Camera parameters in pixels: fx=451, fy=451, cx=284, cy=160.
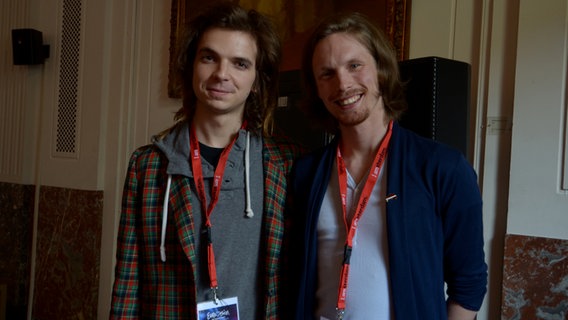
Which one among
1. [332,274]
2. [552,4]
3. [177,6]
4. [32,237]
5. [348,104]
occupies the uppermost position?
[177,6]

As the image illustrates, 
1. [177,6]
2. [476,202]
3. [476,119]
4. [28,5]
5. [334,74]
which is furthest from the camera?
[28,5]

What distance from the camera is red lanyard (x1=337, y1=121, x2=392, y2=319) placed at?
124cm

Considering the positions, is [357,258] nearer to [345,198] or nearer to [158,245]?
[345,198]

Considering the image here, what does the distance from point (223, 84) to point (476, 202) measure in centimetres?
81

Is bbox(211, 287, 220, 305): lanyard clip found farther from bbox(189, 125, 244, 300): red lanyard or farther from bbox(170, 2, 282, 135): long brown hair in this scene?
bbox(170, 2, 282, 135): long brown hair

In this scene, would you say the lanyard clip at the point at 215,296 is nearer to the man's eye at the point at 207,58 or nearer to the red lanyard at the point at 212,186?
the red lanyard at the point at 212,186

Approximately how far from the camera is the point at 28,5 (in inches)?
149

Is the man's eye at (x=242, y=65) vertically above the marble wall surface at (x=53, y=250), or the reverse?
the man's eye at (x=242, y=65)

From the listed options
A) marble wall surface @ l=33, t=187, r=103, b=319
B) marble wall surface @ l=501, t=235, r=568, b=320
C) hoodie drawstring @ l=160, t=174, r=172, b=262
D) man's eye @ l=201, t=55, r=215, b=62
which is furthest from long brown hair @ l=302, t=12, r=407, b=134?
marble wall surface @ l=33, t=187, r=103, b=319

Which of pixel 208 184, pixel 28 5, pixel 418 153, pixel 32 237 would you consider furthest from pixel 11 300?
pixel 418 153

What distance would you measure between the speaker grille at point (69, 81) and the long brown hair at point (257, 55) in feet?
7.94

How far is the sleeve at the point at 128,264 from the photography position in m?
1.43

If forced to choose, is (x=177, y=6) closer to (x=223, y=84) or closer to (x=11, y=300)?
(x=223, y=84)


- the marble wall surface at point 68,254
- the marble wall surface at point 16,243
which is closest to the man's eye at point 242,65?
the marble wall surface at point 68,254
